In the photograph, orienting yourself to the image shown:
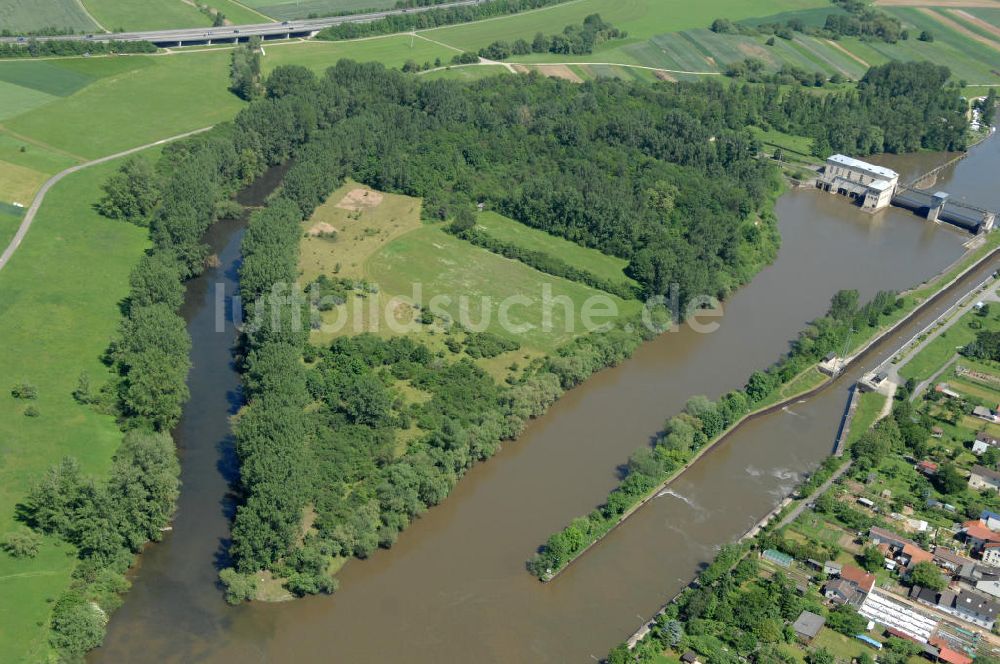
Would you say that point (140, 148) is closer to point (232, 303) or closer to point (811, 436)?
point (232, 303)

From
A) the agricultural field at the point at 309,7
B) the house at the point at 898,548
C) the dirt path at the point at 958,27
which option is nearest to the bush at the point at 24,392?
the house at the point at 898,548

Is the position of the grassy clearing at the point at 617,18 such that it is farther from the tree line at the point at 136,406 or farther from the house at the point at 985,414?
the house at the point at 985,414

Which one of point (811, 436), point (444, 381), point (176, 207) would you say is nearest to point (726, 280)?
point (811, 436)

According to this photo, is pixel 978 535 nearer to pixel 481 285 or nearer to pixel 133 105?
pixel 481 285

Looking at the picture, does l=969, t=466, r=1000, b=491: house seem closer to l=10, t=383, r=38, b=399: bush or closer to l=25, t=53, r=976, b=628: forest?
l=25, t=53, r=976, b=628: forest

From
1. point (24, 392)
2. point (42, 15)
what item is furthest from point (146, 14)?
point (24, 392)
